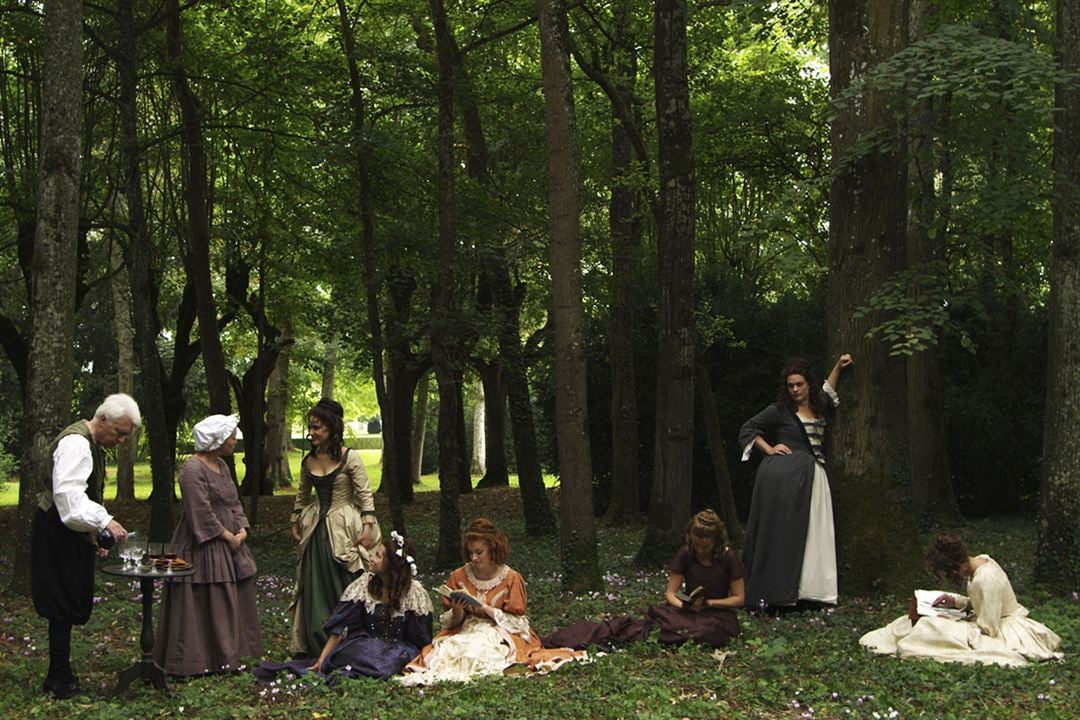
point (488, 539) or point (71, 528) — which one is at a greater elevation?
point (71, 528)

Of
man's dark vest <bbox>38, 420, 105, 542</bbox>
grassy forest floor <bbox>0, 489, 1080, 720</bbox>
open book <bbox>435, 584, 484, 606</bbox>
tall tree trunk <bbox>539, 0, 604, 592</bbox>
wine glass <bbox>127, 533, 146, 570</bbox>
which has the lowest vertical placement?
grassy forest floor <bbox>0, 489, 1080, 720</bbox>

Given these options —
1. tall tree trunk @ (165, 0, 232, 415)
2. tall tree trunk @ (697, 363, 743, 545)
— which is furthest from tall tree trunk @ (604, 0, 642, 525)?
tall tree trunk @ (165, 0, 232, 415)

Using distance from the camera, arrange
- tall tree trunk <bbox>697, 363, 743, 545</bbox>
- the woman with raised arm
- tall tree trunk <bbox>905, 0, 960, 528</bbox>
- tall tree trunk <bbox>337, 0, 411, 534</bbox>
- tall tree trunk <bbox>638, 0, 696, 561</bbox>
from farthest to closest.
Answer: tall tree trunk <bbox>905, 0, 960, 528</bbox> < tall tree trunk <bbox>697, 363, 743, 545</bbox> < tall tree trunk <bbox>337, 0, 411, 534</bbox> < tall tree trunk <bbox>638, 0, 696, 561</bbox> < the woman with raised arm

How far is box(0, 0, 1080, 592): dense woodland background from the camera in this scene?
34.8 ft

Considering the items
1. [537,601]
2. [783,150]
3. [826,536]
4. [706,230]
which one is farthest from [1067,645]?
[706,230]

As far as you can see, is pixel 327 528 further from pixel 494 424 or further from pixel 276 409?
pixel 276 409

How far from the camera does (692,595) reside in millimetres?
8906

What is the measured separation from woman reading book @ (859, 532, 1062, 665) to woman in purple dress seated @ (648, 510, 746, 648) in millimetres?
1127

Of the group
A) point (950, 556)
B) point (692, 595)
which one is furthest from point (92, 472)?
point (950, 556)

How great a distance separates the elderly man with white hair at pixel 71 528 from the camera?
7.35m

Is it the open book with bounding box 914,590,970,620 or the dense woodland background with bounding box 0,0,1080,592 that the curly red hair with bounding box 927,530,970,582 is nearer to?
the open book with bounding box 914,590,970,620

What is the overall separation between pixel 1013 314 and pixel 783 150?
5215mm

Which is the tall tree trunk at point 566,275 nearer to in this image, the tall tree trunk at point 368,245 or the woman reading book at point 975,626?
the woman reading book at point 975,626

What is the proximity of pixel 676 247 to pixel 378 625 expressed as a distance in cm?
641
